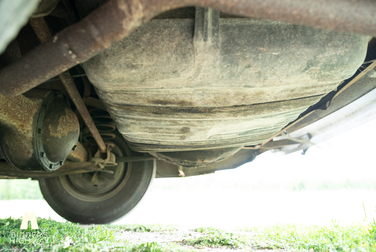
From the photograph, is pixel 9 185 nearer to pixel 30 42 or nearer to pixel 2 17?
pixel 30 42

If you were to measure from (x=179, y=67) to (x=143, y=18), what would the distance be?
0.33m

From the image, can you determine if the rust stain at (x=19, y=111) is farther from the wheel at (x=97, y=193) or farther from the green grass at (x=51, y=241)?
the wheel at (x=97, y=193)

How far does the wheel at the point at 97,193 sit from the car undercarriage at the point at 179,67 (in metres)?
0.94

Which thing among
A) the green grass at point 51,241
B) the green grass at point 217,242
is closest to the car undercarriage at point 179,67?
the green grass at point 51,241

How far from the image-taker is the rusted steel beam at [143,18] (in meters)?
0.55

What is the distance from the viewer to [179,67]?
34.8 inches

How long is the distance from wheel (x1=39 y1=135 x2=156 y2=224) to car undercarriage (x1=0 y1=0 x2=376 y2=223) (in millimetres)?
944

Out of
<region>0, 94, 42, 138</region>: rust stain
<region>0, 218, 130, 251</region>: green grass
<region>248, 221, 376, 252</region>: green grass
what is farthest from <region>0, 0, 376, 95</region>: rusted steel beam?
<region>248, 221, 376, 252</region>: green grass

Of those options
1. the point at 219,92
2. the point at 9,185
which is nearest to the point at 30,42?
the point at 219,92

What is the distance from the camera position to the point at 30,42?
1.37m

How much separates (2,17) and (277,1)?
52cm

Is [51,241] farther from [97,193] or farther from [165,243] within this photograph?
[97,193]

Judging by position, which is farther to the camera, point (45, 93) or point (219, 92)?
point (45, 93)

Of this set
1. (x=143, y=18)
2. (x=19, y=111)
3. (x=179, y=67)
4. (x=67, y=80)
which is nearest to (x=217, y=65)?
(x=179, y=67)
